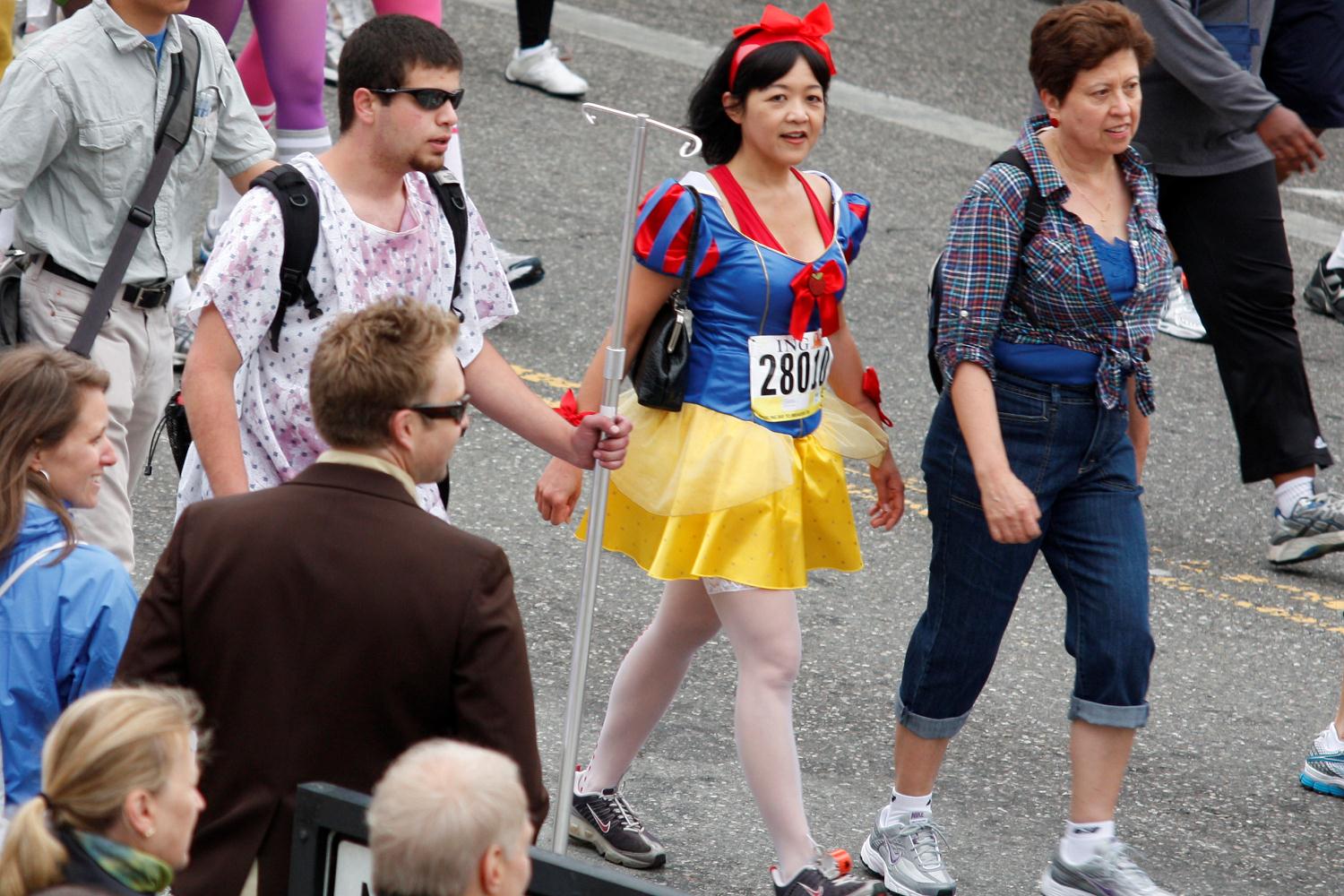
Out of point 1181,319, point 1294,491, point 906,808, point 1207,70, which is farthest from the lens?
point 1181,319

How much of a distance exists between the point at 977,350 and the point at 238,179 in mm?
1766

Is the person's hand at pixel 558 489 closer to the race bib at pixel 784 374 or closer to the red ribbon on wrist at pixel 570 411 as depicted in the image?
the red ribbon on wrist at pixel 570 411

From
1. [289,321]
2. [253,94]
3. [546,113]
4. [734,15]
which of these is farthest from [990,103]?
[289,321]

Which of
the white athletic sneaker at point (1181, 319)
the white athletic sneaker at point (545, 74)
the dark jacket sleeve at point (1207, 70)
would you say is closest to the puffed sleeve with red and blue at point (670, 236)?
the dark jacket sleeve at point (1207, 70)

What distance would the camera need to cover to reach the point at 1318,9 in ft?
23.3

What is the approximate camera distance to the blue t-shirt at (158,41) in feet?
14.4

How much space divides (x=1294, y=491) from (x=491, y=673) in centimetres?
425

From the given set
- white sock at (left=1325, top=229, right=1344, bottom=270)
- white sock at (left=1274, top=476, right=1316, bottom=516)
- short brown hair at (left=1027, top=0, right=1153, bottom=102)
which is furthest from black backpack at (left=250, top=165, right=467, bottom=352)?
white sock at (left=1325, top=229, right=1344, bottom=270)

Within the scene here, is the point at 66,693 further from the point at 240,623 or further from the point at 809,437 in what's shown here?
the point at 809,437

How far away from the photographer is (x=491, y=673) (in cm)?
286

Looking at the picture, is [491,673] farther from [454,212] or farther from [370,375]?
[454,212]

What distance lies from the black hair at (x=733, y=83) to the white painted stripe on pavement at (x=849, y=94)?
723 cm

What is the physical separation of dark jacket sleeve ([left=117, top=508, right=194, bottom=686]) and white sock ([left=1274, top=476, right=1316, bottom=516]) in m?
4.44

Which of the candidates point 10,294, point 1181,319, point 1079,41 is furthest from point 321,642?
point 1181,319
